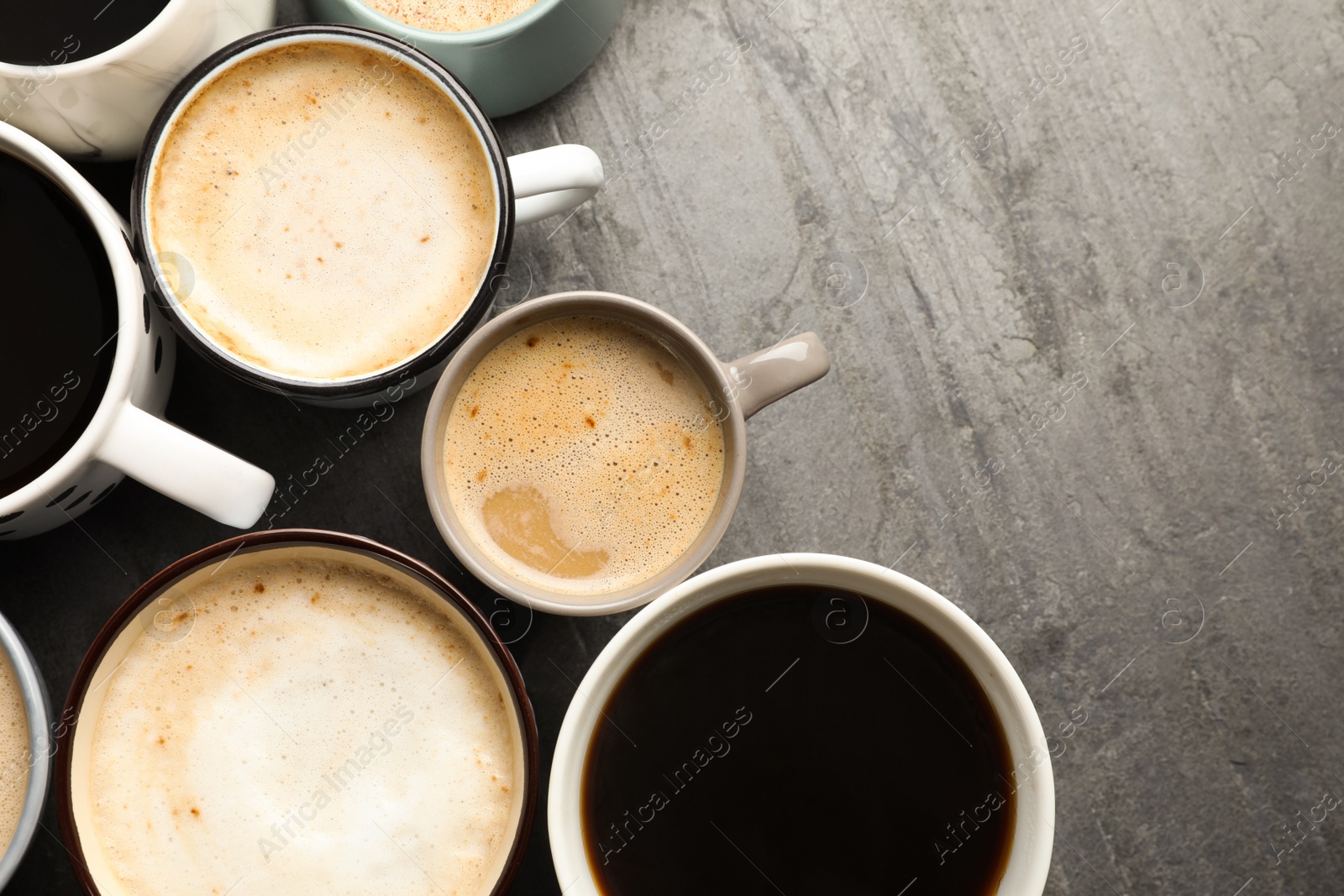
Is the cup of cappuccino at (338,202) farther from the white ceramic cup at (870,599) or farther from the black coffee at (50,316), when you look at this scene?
the white ceramic cup at (870,599)

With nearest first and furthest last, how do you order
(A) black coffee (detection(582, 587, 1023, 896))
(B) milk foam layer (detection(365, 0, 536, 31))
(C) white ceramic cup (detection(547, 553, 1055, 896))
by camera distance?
(C) white ceramic cup (detection(547, 553, 1055, 896)), (A) black coffee (detection(582, 587, 1023, 896)), (B) milk foam layer (detection(365, 0, 536, 31))

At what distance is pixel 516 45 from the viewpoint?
0.96 m

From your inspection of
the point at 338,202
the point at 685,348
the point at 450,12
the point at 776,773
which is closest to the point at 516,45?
the point at 450,12

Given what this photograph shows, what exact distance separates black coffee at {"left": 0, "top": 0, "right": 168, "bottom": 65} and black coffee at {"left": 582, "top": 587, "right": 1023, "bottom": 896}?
0.80m

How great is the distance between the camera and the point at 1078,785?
1107mm

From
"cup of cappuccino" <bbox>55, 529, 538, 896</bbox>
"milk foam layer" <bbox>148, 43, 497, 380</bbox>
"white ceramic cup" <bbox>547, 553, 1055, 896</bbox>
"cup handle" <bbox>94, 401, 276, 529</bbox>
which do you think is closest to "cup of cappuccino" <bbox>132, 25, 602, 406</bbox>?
"milk foam layer" <bbox>148, 43, 497, 380</bbox>

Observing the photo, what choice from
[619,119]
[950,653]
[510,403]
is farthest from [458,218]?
[950,653]

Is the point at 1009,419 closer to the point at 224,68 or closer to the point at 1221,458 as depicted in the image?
the point at 1221,458

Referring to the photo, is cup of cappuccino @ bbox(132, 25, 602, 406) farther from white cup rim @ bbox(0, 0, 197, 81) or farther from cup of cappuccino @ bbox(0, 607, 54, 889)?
cup of cappuccino @ bbox(0, 607, 54, 889)

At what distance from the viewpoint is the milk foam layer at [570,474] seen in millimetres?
929

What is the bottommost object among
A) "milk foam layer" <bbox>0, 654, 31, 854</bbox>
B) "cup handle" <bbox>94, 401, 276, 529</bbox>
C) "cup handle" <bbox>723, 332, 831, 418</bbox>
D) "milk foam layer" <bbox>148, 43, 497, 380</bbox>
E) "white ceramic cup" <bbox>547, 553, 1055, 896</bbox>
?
"milk foam layer" <bbox>0, 654, 31, 854</bbox>

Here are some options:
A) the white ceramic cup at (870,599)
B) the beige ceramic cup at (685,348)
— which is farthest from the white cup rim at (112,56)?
the white ceramic cup at (870,599)

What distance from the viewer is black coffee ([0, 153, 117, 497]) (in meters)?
0.89

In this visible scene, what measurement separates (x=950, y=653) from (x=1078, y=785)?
1.43 ft
